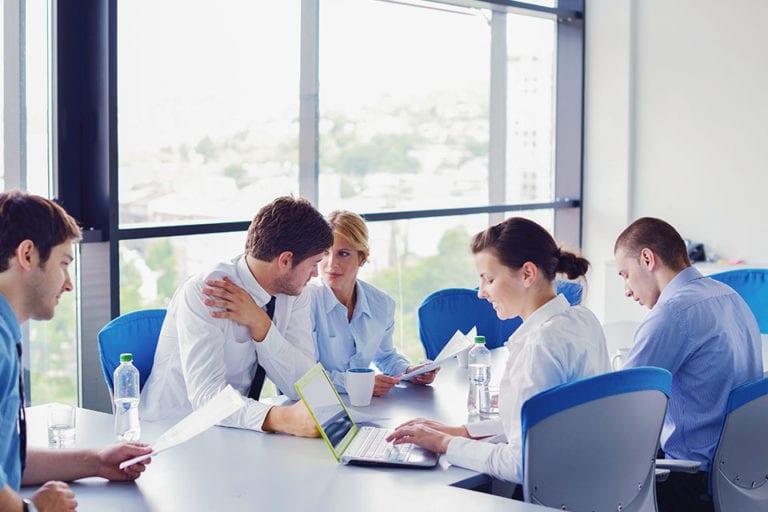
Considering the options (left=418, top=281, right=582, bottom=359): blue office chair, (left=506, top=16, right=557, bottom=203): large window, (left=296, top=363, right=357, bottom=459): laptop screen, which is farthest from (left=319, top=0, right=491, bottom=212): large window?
(left=296, top=363, right=357, bottom=459): laptop screen

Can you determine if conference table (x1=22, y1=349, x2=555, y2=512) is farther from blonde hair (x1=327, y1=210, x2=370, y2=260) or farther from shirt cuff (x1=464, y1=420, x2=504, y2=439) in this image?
blonde hair (x1=327, y1=210, x2=370, y2=260)

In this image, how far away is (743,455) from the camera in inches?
115

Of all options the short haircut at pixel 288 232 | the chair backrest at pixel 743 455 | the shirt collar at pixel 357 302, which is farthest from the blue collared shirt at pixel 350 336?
the chair backrest at pixel 743 455

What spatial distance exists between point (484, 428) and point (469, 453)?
0.97ft

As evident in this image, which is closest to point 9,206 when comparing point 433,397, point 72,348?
point 433,397

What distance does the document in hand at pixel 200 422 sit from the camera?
226 cm

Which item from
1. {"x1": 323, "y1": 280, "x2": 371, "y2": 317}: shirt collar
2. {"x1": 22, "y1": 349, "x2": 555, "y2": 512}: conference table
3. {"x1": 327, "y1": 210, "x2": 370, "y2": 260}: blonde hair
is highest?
{"x1": 327, "y1": 210, "x2": 370, "y2": 260}: blonde hair

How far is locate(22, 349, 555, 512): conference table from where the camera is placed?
2.21 meters

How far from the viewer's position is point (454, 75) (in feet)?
21.6

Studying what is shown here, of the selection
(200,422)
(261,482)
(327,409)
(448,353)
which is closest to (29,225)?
(200,422)

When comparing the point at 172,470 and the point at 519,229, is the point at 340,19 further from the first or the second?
the point at 172,470

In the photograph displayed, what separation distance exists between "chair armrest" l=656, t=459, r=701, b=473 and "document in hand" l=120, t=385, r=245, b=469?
1.26 metres

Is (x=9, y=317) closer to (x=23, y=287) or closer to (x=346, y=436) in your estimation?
(x=23, y=287)

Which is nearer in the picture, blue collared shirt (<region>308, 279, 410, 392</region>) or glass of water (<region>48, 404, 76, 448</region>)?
glass of water (<region>48, 404, 76, 448</region>)
